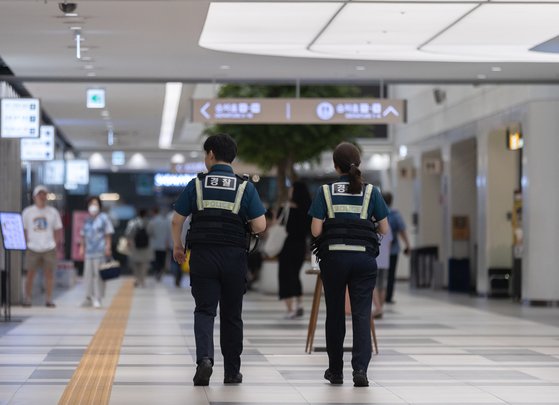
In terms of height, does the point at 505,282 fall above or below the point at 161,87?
below

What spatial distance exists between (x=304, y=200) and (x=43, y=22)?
4099 millimetres

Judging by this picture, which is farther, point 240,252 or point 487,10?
point 487,10

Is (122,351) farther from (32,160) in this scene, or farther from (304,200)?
(32,160)

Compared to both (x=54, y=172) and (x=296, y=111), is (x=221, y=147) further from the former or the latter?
(x=54, y=172)

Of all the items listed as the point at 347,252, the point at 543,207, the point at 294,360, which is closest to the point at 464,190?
the point at 543,207

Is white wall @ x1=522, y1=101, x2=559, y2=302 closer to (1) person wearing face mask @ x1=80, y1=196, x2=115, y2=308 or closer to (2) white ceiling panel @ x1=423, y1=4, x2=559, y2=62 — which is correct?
(2) white ceiling panel @ x1=423, y1=4, x2=559, y2=62

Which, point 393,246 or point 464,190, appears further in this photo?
point 464,190

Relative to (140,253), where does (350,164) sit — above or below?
above

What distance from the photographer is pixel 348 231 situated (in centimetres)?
955

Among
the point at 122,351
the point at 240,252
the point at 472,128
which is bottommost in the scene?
the point at 122,351

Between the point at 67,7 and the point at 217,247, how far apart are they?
519 cm

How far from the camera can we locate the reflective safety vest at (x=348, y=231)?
9.55 meters

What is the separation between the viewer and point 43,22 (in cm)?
1470

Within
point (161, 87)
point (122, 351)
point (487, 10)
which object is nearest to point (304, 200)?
point (487, 10)
